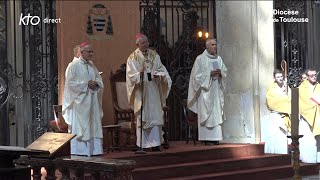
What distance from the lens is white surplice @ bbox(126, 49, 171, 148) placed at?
426 inches

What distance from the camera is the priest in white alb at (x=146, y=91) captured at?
10805 millimetres

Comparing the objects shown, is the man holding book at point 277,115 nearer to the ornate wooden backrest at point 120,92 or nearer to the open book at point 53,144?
the ornate wooden backrest at point 120,92

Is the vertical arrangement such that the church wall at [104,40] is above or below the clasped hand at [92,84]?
above

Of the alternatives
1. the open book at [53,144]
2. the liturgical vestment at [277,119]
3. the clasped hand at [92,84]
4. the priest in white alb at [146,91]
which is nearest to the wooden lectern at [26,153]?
the open book at [53,144]

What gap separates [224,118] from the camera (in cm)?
1234

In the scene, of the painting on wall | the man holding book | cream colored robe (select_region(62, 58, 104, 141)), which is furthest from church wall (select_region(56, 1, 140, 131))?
the man holding book

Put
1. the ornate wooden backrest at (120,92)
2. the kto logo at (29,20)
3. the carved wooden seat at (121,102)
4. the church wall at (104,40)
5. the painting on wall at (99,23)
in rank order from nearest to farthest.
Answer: the carved wooden seat at (121,102), the ornate wooden backrest at (120,92), the church wall at (104,40), the painting on wall at (99,23), the kto logo at (29,20)

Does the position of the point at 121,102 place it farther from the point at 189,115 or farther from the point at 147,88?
the point at 189,115

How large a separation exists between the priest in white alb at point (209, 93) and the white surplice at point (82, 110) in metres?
2.30

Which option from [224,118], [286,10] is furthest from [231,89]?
[286,10]

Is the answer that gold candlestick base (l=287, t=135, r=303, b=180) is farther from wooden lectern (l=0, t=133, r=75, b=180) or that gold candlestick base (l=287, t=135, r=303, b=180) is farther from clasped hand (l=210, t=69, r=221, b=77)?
clasped hand (l=210, t=69, r=221, b=77)

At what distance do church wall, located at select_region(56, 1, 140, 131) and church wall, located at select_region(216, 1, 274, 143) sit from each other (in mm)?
2010

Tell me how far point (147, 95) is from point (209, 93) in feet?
5.15

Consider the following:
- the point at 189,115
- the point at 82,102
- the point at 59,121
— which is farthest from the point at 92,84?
the point at 189,115
